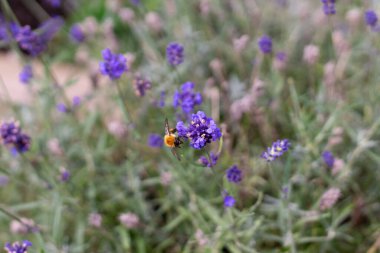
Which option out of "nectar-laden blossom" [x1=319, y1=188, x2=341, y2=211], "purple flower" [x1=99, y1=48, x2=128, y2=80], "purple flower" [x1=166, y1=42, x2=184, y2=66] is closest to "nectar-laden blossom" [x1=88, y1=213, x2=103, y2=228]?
"purple flower" [x1=99, y1=48, x2=128, y2=80]

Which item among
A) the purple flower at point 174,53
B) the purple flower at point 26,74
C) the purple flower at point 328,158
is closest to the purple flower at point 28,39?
the purple flower at point 26,74

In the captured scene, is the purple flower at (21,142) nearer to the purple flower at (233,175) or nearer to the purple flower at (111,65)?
the purple flower at (111,65)

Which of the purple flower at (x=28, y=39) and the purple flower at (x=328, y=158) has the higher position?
the purple flower at (x=28, y=39)

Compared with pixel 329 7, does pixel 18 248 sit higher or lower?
lower

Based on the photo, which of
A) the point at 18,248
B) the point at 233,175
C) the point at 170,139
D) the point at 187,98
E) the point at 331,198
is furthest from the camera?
the point at 331,198

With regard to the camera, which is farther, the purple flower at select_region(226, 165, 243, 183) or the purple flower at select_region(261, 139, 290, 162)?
the purple flower at select_region(226, 165, 243, 183)

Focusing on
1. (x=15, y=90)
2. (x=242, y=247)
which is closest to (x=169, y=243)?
(x=242, y=247)

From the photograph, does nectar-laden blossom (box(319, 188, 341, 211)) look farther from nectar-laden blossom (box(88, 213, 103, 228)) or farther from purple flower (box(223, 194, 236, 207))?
nectar-laden blossom (box(88, 213, 103, 228))

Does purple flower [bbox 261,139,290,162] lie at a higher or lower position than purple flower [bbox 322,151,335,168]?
lower

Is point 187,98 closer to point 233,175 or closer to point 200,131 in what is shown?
Answer: point 233,175

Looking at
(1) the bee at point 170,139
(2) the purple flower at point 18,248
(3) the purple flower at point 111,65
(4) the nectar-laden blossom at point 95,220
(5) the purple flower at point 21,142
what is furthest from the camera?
(4) the nectar-laden blossom at point 95,220

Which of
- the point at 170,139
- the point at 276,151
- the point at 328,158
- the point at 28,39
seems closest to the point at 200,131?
the point at 170,139
